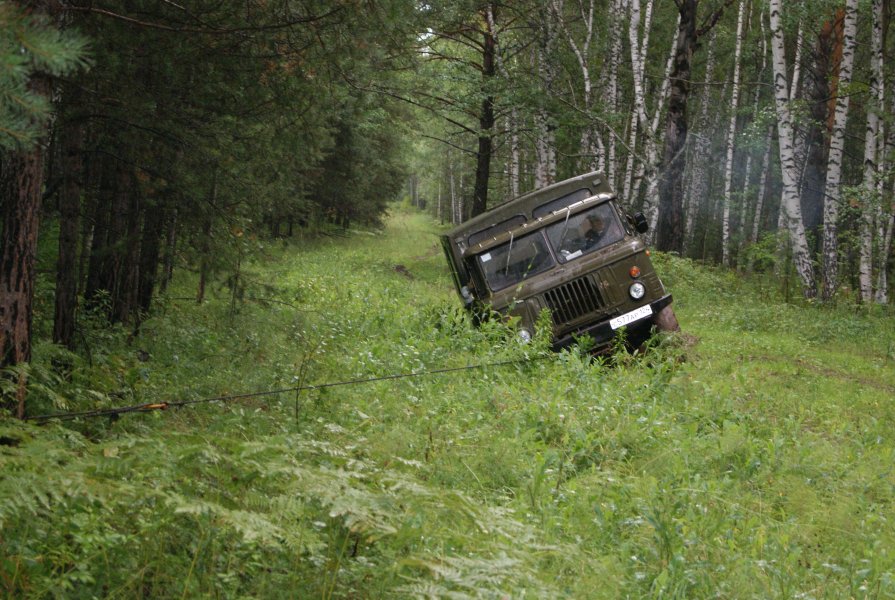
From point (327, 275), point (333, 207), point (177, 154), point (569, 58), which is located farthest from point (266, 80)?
point (333, 207)

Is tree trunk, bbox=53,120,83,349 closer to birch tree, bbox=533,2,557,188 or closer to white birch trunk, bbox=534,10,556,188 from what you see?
birch tree, bbox=533,2,557,188

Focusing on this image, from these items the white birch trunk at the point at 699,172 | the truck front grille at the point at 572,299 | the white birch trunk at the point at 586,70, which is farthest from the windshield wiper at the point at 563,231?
the white birch trunk at the point at 699,172

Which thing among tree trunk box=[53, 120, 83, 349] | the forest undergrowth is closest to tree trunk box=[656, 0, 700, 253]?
the forest undergrowth

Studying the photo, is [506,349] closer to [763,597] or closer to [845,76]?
[763,597]

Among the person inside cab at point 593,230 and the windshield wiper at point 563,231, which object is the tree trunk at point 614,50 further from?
the windshield wiper at point 563,231

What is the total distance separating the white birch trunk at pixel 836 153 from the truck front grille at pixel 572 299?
35.2 feet

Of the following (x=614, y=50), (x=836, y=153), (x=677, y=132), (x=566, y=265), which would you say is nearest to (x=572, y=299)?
(x=566, y=265)

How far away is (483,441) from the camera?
21.3 ft

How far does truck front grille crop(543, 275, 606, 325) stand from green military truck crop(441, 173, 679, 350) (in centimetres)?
1

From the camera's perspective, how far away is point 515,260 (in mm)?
11352

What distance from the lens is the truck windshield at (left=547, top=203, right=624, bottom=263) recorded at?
443 inches

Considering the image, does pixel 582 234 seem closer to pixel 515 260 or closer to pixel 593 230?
pixel 593 230

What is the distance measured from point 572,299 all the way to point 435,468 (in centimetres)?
555

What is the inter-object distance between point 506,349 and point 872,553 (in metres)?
5.30
